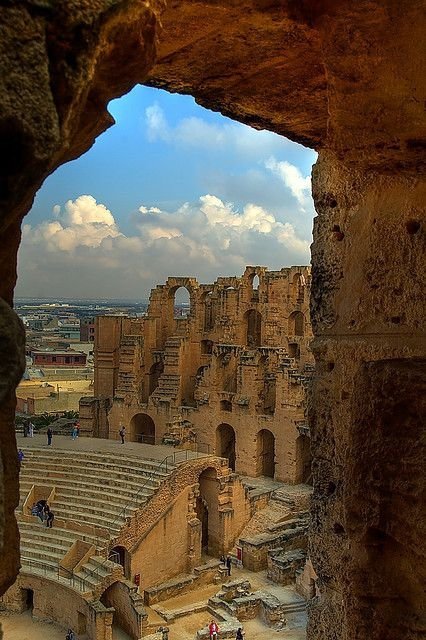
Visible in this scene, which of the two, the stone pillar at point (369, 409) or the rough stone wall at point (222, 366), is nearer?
the stone pillar at point (369, 409)

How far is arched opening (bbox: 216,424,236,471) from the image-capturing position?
2320cm

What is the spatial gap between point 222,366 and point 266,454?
12.0 ft

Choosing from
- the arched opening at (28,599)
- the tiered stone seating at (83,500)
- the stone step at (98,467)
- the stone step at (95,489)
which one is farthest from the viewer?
the stone step at (98,467)

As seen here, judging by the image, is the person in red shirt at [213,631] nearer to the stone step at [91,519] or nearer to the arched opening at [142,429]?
the stone step at [91,519]

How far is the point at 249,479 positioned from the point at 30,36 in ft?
69.4

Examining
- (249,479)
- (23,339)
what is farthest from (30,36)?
(249,479)

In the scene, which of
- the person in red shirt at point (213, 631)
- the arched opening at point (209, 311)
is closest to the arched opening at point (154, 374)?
the arched opening at point (209, 311)

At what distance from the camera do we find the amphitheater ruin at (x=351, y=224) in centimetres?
275

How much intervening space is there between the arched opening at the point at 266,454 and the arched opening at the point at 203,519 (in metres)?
3.41

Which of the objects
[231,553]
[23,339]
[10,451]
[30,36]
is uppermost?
[30,36]

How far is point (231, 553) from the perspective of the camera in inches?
717

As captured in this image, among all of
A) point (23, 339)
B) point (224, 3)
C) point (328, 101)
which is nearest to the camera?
point (23, 339)

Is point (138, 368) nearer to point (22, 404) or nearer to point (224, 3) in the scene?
point (22, 404)

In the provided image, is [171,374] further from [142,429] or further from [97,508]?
[97,508]
